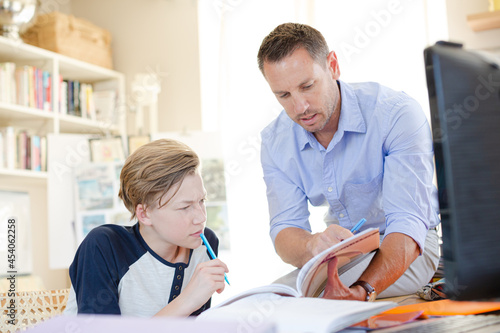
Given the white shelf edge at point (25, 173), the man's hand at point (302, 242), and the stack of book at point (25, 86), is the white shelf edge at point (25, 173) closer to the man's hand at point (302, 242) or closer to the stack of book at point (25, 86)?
the stack of book at point (25, 86)

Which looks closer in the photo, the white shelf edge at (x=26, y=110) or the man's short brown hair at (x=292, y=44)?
the man's short brown hair at (x=292, y=44)

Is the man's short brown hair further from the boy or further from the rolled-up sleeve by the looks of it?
the boy

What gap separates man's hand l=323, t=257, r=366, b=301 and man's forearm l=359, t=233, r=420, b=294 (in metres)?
0.09

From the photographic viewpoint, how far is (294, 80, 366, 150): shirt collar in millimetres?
1431

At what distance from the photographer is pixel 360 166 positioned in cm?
143

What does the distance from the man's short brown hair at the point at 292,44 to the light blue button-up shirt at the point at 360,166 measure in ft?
0.43

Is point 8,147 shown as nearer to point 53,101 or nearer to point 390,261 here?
point 53,101

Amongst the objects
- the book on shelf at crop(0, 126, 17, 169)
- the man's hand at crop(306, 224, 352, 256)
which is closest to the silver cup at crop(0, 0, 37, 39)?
the book on shelf at crop(0, 126, 17, 169)

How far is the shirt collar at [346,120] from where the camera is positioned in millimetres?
1431

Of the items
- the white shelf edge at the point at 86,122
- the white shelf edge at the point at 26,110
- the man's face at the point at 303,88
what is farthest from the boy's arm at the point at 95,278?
the white shelf edge at the point at 86,122

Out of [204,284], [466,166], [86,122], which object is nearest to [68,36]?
[86,122]

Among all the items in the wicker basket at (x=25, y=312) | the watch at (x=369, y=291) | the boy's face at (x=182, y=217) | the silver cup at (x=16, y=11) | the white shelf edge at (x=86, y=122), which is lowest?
the wicker basket at (x=25, y=312)

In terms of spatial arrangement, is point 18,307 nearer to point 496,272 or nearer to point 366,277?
point 366,277

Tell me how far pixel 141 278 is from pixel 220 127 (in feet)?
7.55
